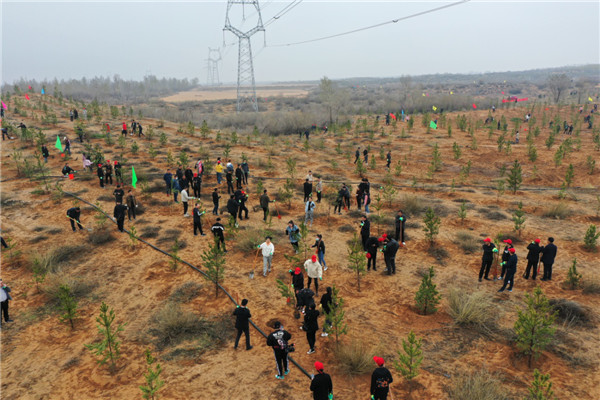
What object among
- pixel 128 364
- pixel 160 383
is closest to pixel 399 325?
pixel 160 383

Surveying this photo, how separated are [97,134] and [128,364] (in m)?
27.7

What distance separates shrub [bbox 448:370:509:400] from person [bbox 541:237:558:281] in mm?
5139

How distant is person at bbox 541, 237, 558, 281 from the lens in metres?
10.2

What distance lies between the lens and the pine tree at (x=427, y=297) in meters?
8.83

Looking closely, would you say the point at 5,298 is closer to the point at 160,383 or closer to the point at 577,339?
the point at 160,383

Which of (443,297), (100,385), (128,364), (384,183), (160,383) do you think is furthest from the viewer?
(384,183)

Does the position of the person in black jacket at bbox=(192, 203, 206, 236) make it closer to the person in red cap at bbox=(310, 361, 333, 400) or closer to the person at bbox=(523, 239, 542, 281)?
the person in red cap at bbox=(310, 361, 333, 400)

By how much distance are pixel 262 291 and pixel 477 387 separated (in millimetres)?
6008

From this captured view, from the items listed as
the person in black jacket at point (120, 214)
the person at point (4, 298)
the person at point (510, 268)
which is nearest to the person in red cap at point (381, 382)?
the person at point (510, 268)

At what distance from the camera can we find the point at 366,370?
7141mm

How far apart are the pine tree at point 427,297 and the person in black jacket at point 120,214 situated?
11529 millimetres

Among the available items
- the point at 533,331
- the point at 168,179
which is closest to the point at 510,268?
the point at 533,331

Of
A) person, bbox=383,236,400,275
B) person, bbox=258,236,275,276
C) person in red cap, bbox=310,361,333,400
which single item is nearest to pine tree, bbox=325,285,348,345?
person in red cap, bbox=310,361,333,400

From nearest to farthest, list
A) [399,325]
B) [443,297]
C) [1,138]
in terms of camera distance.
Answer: [399,325]
[443,297]
[1,138]
